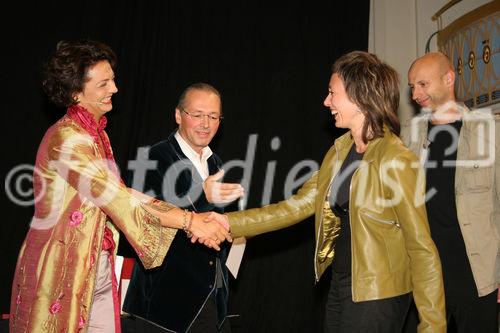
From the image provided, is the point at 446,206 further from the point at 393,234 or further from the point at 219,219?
the point at 219,219

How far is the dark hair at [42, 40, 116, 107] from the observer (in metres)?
2.39

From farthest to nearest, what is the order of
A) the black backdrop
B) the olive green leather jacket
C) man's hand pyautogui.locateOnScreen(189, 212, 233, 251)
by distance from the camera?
the black backdrop, man's hand pyautogui.locateOnScreen(189, 212, 233, 251), the olive green leather jacket

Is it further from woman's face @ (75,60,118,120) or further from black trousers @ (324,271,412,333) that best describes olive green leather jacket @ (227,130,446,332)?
woman's face @ (75,60,118,120)

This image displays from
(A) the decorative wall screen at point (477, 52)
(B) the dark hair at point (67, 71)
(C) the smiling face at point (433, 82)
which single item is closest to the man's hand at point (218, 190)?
(B) the dark hair at point (67, 71)

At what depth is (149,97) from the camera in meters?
3.98

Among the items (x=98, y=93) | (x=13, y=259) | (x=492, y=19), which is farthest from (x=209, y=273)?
(x=492, y=19)

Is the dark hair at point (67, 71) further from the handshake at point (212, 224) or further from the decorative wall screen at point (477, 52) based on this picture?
the decorative wall screen at point (477, 52)

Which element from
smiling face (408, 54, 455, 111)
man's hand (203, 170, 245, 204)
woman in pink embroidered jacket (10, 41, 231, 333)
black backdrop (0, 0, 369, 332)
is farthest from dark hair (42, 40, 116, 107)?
smiling face (408, 54, 455, 111)

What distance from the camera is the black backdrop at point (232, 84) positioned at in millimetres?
3582

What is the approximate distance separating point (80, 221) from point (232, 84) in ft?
7.57

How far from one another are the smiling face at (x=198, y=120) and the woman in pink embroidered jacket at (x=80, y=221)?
0.45 m

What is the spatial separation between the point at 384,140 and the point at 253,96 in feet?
7.89

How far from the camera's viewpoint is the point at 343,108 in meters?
2.13

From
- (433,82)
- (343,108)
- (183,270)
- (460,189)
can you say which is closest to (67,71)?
(183,270)
